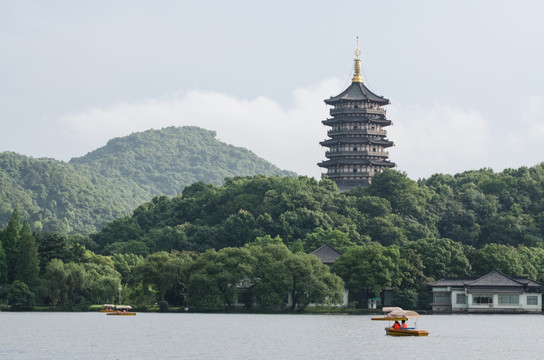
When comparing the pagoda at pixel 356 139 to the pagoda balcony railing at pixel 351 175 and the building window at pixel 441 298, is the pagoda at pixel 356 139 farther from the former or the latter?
the building window at pixel 441 298

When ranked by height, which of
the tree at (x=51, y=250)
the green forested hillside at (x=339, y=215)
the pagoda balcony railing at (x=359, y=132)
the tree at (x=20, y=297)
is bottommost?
the tree at (x=20, y=297)

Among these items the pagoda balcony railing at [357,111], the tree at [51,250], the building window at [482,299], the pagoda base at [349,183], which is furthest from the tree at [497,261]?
the tree at [51,250]

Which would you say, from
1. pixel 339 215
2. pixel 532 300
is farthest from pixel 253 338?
pixel 339 215

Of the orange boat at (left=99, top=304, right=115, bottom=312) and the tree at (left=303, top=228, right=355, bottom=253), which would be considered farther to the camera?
the tree at (left=303, top=228, right=355, bottom=253)

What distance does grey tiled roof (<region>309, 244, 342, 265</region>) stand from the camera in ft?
299

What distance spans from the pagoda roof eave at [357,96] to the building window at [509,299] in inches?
1542

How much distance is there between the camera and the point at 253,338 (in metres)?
53.4

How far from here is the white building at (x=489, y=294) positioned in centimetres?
8531

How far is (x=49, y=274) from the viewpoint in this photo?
8238 centimetres

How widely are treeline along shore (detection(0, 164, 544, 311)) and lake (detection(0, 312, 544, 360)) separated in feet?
17.3

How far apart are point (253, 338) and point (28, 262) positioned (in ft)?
121

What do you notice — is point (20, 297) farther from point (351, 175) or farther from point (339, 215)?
point (351, 175)

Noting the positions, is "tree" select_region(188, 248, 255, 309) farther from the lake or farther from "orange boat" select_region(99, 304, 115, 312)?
"orange boat" select_region(99, 304, 115, 312)

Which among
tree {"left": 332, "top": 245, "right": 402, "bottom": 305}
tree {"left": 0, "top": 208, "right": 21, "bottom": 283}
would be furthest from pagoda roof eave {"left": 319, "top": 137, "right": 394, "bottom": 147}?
tree {"left": 0, "top": 208, "right": 21, "bottom": 283}
